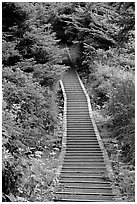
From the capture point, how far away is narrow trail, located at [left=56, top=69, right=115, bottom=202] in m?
8.10

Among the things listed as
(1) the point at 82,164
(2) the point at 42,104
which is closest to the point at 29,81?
(2) the point at 42,104

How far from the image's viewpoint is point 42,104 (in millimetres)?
11852

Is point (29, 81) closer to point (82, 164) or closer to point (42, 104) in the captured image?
point (42, 104)

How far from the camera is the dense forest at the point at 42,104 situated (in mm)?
7734

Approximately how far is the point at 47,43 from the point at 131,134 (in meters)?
5.53

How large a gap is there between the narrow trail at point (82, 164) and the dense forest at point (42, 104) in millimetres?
322

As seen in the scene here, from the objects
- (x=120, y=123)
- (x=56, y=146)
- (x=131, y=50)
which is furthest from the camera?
(x=131, y=50)

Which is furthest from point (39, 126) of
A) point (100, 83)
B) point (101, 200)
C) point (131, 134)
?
point (100, 83)

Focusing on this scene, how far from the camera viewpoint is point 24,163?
7.38m

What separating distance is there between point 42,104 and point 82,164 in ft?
9.66

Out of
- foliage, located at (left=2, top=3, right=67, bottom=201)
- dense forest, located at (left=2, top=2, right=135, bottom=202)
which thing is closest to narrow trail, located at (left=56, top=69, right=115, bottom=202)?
dense forest, located at (left=2, top=2, right=135, bottom=202)

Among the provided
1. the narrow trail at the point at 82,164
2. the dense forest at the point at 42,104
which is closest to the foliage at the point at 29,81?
the dense forest at the point at 42,104

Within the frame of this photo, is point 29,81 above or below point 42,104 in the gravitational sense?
above

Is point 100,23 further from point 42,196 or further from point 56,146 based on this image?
point 42,196
